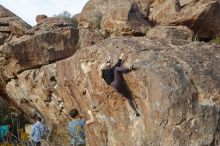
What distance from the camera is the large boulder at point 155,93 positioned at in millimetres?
8680

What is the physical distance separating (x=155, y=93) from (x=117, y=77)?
34.2 inches

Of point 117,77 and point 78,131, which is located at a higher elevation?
point 117,77

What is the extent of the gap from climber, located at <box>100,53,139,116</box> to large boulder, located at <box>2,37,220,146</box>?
108 millimetres

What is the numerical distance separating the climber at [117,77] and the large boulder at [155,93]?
0.35 ft

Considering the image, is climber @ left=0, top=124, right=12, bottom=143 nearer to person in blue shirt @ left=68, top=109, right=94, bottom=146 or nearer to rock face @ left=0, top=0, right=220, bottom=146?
rock face @ left=0, top=0, right=220, bottom=146

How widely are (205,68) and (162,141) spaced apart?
1576 mm

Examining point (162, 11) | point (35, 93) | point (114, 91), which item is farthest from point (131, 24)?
point (114, 91)

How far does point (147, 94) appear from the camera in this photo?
352 inches

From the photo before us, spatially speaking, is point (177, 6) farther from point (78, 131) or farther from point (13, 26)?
point (78, 131)

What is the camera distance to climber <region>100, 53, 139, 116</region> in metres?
9.28

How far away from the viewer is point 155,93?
8773mm

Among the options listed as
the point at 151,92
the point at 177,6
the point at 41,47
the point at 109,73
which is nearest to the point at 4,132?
the point at 109,73

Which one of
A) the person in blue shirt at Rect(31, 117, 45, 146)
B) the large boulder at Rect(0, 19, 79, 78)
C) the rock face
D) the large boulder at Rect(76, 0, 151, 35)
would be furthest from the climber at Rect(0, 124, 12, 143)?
the large boulder at Rect(76, 0, 151, 35)

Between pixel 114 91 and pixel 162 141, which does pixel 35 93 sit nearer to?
pixel 114 91
